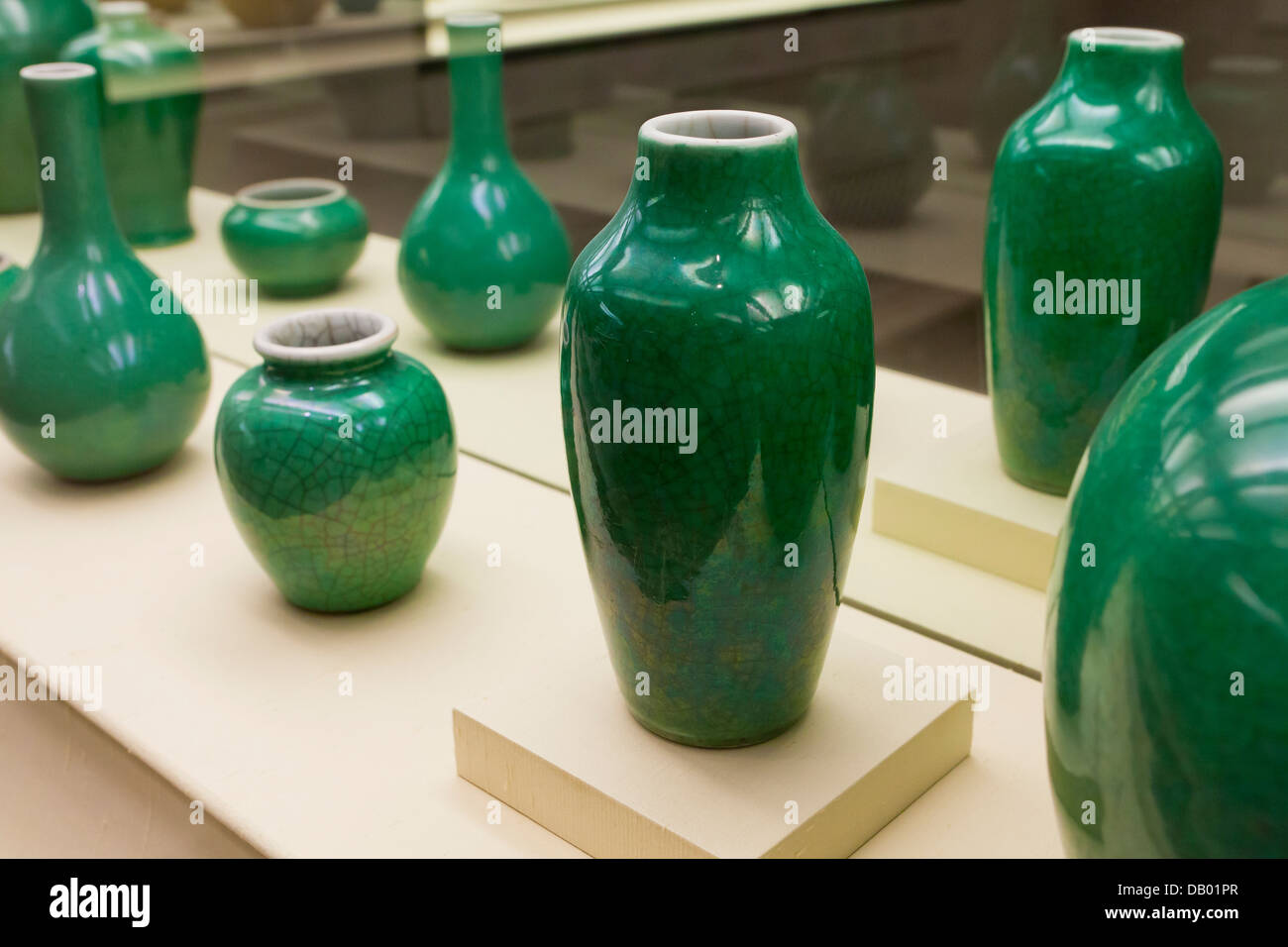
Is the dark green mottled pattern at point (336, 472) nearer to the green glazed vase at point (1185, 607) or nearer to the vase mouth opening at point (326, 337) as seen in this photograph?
the vase mouth opening at point (326, 337)

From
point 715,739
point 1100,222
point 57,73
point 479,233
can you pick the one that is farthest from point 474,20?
point 715,739

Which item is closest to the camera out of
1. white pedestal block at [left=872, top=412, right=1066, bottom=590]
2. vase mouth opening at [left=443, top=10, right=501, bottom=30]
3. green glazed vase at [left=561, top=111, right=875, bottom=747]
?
green glazed vase at [left=561, top=111, right=875, bottom=747]

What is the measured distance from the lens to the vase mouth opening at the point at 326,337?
97 centimetres

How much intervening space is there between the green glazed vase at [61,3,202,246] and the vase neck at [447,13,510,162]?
551 mm

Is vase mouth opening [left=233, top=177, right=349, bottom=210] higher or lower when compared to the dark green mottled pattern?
higher

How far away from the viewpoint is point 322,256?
1719mm

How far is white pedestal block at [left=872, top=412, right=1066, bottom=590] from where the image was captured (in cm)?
108

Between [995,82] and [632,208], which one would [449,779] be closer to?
[632,208]

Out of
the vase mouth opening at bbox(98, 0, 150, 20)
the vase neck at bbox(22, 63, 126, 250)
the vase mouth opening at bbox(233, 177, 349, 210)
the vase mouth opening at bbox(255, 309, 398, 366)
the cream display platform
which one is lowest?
the cream display platform

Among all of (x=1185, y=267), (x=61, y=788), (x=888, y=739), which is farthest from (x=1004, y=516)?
(x=61, y=788)

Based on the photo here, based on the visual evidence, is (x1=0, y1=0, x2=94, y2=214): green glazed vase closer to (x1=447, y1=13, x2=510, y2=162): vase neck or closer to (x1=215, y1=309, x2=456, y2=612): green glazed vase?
(x1=447, y1=13, x2=510, y2=162): vase neck

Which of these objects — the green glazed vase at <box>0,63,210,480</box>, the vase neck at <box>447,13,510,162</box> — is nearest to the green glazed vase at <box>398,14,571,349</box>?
the vase neck at <box>447,13,510,162</box>

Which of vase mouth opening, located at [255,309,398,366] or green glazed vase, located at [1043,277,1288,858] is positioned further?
vase mouth opening, located at [255,309,398,366]

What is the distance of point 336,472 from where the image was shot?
96 centimetres
